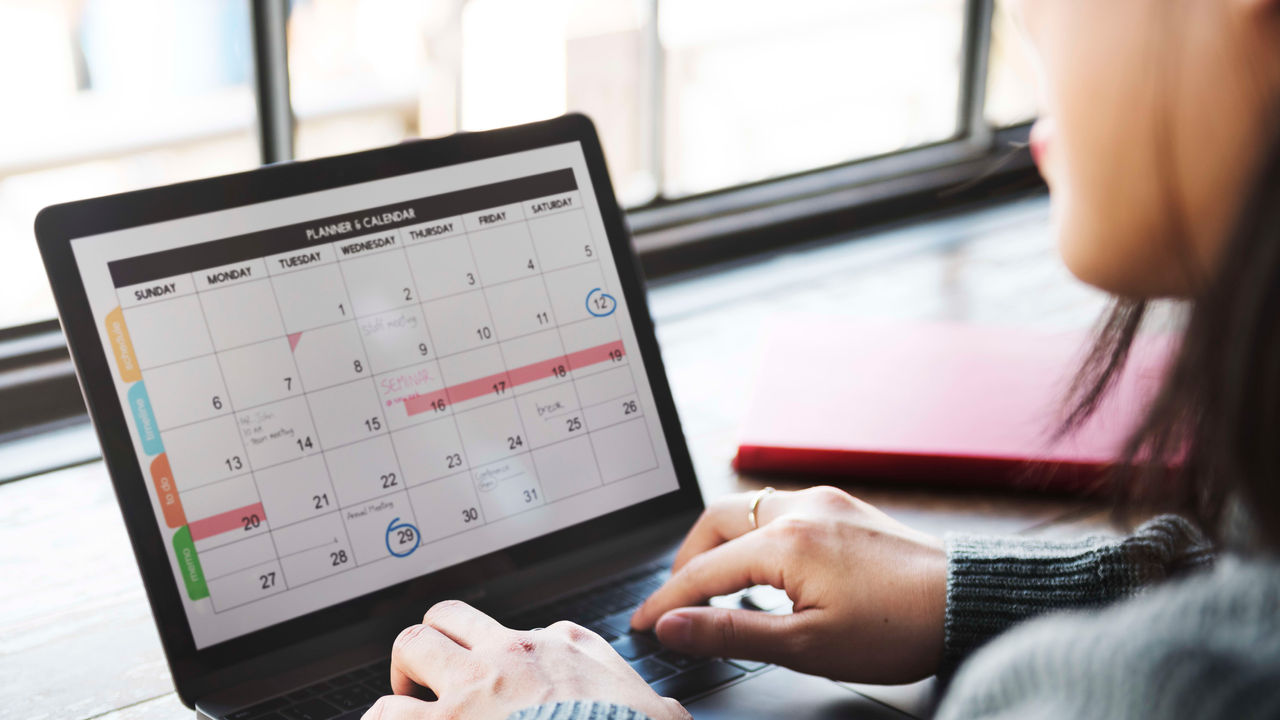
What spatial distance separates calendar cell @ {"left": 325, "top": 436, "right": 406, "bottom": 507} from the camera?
720 mm

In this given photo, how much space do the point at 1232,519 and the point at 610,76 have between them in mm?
3818

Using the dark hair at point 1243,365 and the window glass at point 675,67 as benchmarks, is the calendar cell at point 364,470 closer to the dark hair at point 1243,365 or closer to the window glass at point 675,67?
the dark hair at point 1243,365

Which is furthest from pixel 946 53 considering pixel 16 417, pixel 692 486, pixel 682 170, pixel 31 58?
pixel 31 58

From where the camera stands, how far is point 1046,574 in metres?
0.71

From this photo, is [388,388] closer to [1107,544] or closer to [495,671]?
[495,671]

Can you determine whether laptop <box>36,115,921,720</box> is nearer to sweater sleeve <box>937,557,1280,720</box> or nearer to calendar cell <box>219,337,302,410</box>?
calendar cell <box>219,337,302,410</box>

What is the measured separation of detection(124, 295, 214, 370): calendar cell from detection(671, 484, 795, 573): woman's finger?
1.20ft

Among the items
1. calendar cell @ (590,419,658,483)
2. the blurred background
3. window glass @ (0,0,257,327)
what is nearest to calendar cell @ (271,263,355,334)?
calendar cell @ (590,419,658,483)

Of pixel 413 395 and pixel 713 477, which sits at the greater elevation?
pixel 413 395

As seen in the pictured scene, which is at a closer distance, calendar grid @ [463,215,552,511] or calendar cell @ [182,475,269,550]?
calendar cell @ [182,475,269,550]

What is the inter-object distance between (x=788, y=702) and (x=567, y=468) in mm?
249

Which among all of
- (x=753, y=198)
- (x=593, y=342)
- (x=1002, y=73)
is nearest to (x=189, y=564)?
(x=593, y=342)

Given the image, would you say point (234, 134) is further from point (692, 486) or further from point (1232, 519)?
point (1232, 519)

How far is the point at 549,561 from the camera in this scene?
0.78 meters
